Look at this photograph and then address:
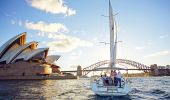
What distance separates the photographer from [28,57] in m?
84.6

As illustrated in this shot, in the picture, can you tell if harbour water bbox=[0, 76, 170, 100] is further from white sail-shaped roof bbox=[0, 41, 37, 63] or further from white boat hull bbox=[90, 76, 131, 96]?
white sail-shaped roof bbox=[0, 41, 37, 63]

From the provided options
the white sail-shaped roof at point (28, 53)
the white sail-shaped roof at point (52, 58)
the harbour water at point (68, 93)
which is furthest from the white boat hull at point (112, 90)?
the white sail-shaped roof at point (52, 58)

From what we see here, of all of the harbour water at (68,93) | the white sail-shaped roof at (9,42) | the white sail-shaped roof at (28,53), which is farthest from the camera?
the white sail-shaped roof at (28,53)

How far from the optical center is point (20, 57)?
84562 millimetres

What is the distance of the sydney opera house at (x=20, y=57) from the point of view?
3287 inches

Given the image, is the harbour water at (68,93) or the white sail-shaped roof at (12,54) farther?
the white sail-shaped roof at (12,54)

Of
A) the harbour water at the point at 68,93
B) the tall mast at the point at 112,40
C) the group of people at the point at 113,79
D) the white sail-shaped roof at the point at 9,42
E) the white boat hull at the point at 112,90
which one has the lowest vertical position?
the harbour water at the point at 68,93

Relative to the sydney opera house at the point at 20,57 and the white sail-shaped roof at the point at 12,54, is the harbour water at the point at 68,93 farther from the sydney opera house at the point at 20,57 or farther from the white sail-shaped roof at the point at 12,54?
the sydney opera house at the point at 20,57

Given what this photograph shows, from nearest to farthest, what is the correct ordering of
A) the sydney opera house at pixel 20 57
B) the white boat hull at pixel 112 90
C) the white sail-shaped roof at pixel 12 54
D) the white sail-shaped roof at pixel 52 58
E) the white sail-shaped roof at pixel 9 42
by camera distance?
1. the white boat hull at pixel 112 90
2. the white sail-shaped roof at pixel 9 42
3. the white sail-shaped roof at pixel 12 54
4. the sydney opera house at pixel 20 57
5. the white sail-shaped roof at pixel 52 58

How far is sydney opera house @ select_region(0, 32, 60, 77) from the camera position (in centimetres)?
8350

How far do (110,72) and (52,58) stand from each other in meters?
82.6

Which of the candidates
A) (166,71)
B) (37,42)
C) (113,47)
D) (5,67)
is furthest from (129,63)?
(113,47)

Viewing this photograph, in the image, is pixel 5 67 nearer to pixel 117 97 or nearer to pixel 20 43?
pixel 20 43

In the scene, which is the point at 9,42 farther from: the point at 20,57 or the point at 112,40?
the point at 112,40
